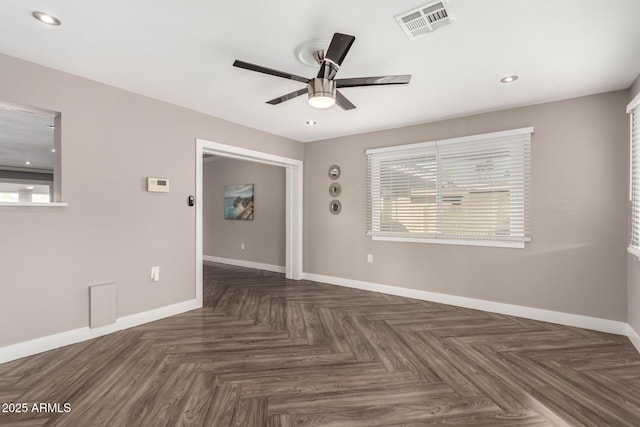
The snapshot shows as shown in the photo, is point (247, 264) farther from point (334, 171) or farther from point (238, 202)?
point (334, 171)

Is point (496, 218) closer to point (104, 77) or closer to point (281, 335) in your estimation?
point (281, 335)

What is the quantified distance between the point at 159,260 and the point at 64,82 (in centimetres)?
191

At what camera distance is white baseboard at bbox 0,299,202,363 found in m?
2.53

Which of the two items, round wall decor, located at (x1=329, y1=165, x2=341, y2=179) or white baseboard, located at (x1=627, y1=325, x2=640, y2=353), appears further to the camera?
round wall decor, located at (x1=329, y1=165, x2=341, y2=179)

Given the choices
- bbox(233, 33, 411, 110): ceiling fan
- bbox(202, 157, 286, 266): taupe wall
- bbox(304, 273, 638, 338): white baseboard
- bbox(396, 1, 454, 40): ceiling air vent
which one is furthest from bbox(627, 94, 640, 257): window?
bbox(202, 157, 286, 266): taupe wall

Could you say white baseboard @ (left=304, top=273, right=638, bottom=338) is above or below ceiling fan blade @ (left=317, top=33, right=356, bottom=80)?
below

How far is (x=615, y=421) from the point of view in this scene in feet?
5.98

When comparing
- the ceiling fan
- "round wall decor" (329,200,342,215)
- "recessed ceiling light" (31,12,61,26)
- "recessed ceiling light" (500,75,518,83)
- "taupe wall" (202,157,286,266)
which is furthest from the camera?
"taupe wall" (202,157,286,266)

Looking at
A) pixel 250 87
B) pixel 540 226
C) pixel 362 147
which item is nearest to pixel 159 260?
pixel 250 87

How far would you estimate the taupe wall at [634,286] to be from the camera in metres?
2.79

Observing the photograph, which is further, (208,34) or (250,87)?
(250,87)

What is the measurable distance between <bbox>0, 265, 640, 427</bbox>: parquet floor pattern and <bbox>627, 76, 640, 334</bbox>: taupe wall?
230mm

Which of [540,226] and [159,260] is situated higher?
[540,226]

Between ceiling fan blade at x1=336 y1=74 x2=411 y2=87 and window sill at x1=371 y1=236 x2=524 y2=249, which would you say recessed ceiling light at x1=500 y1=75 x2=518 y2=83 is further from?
window sill at x1=371 y1=236 x2=524 y2=249
